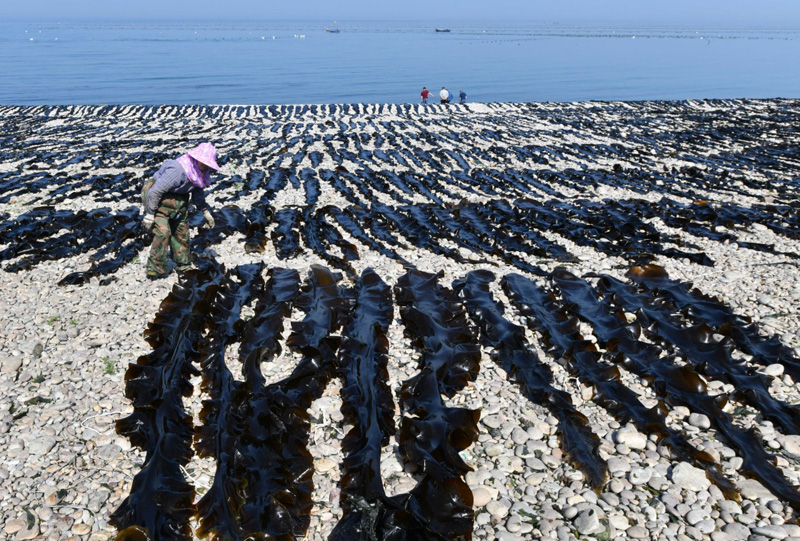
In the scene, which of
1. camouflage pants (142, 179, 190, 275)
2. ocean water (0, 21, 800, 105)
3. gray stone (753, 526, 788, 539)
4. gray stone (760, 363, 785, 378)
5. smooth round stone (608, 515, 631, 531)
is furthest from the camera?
ocean water (0, 21, 800, 105)

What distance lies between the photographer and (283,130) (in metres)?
23.0

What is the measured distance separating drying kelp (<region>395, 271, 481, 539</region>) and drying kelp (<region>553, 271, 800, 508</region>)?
1.28m

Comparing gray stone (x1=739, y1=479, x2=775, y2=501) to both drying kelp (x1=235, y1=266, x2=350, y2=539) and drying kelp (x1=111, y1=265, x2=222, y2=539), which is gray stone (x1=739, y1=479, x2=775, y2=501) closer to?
drying kelp (x1=235, y1=266, x2=350, y2=539)

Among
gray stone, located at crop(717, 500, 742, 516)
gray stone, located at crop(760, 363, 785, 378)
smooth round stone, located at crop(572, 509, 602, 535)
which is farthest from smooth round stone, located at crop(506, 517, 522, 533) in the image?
gray stone, located at crop(760, 363, 785, 378)

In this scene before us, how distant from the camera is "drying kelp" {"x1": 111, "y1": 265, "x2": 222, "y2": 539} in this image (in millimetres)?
3359

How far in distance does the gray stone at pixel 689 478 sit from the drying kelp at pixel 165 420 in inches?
115

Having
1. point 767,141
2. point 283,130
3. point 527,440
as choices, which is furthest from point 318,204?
point 767,141

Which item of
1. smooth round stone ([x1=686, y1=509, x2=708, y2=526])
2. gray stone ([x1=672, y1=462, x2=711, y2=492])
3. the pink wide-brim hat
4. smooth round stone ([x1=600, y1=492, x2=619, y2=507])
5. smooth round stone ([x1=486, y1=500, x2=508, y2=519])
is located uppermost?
the pink wide-brim hat

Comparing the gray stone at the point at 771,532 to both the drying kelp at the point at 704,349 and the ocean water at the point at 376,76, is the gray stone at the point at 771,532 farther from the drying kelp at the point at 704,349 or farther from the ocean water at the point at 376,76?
the ocean water at the point at 376,76

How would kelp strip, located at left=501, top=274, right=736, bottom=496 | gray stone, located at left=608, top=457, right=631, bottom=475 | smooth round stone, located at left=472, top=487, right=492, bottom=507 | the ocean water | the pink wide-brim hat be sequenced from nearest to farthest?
smooth round stone, located at left=472, top=487, right=492, bottom=507, gray stone, located at left=608, top=457, right=631, bottom=475, kelp strip, located at left=501, top=274, right=736, bottom=496, the pink wide-brim hat, the ocean water

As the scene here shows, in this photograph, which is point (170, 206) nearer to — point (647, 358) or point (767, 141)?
point (647, 358)

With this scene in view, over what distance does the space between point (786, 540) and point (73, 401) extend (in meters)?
4.83

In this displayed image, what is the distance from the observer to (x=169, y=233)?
22.5 feet

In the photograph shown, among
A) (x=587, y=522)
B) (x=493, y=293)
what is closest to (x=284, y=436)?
(x=587, y=522)
